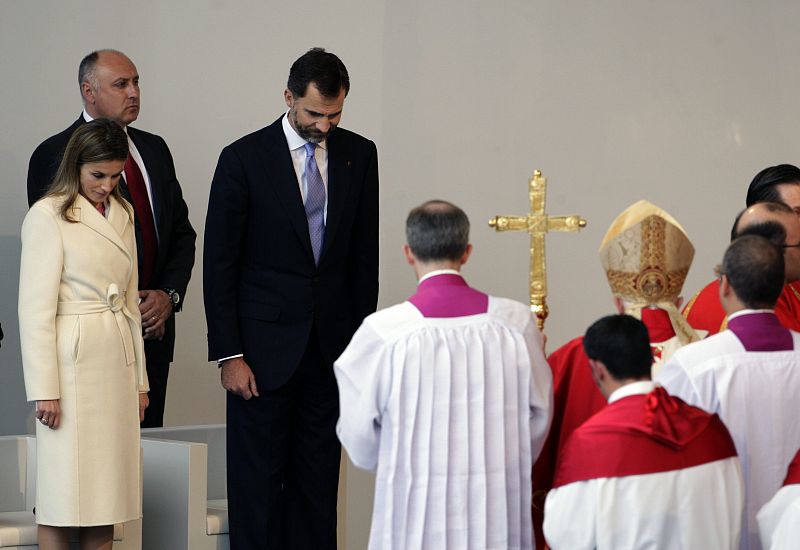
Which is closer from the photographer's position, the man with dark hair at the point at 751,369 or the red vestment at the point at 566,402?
the man with dark hair at the point at 751,369

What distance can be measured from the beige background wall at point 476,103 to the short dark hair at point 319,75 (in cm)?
208

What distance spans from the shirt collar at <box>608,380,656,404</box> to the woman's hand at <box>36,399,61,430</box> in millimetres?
2033

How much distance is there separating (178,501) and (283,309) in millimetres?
818

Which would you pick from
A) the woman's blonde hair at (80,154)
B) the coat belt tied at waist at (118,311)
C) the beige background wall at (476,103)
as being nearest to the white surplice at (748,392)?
the coat belt tied at waist at (118,311)

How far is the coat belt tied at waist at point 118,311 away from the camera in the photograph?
448cm

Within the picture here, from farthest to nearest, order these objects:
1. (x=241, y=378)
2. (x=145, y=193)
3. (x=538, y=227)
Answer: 1. (x=145, y=193)
2. (x=241, y=378)
3. (x=538, y=227)

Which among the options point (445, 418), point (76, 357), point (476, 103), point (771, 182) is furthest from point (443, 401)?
point (476, 103)

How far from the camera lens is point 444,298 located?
3539 millimetres

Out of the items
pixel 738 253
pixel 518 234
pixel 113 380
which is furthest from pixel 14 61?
pixel 738 253

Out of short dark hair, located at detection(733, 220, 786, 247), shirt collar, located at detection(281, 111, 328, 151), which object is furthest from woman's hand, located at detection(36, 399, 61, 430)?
short dark hair, located at detection(733, 220, 786, 247)

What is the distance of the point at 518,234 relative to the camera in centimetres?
732

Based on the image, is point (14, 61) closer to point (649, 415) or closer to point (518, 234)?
point (518, 234)

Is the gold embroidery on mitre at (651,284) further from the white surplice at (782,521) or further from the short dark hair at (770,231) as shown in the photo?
the white surplice at (782,521)

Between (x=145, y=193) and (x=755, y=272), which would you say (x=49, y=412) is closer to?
(x=145, y=193)
